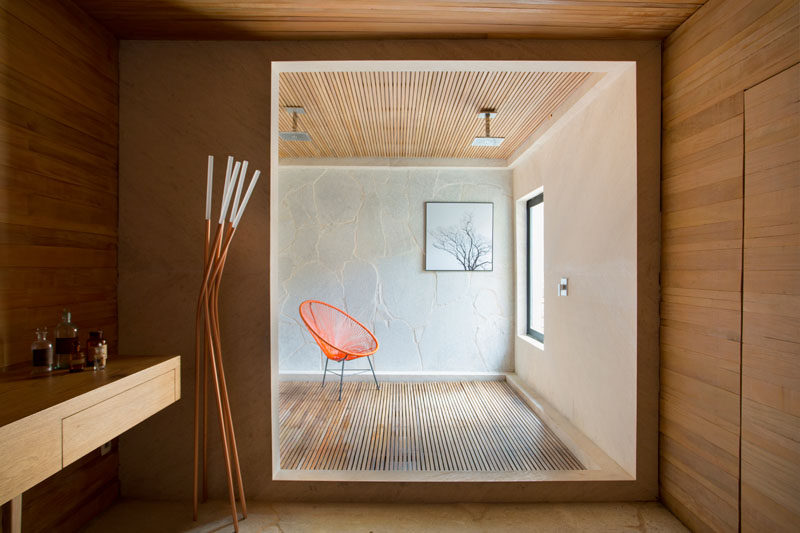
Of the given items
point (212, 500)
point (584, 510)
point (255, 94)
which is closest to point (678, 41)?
point (255, 94)

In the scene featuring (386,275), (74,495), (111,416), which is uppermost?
(386,275)

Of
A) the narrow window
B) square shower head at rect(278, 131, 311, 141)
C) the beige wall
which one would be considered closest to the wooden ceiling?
the beige wall

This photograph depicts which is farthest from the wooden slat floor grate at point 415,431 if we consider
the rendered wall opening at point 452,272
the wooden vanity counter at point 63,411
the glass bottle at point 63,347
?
the glass bottle at point 63,347

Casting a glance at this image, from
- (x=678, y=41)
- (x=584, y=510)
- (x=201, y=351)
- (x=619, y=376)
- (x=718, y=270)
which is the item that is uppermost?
(x=678, y=41)

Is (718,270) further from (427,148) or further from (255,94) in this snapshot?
(427,148)

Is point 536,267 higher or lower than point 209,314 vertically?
higher

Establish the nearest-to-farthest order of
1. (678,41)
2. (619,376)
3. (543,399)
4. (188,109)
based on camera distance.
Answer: (678,41) < (188,109) < (619,376) < (543,399)

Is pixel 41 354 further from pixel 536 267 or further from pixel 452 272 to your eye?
pixel 536 267

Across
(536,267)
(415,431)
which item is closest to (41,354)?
(415,431)

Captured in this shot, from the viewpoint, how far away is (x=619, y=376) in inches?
91.2

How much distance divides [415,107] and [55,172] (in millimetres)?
2167

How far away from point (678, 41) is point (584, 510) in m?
2.22

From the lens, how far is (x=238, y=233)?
217 cm

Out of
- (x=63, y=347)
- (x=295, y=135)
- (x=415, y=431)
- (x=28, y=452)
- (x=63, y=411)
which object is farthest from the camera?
(x=295, y=135)
